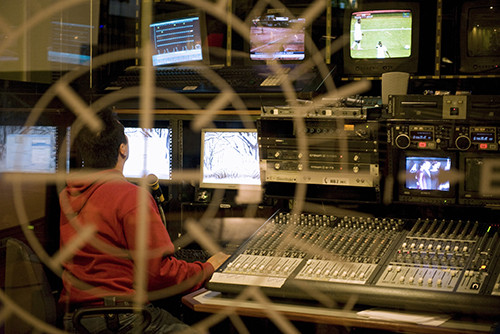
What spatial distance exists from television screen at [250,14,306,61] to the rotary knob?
90cm

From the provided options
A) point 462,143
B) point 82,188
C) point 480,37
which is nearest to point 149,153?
point 82,188

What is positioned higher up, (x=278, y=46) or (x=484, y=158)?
(x=278, y=46)

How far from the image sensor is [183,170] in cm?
312

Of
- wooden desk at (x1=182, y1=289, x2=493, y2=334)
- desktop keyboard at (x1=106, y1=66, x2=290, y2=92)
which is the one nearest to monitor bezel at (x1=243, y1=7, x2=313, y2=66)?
desktop keyboard at (x1=106, y1=66, x2=290, y2=92)

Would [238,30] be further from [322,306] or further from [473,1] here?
[322,306]

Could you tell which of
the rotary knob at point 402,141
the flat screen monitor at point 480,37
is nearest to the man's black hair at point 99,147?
the rotary knob at point 402,141

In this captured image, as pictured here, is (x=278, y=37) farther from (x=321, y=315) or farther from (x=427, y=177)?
(x=321, y=315)

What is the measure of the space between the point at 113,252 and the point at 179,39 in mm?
1586

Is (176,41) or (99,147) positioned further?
(176,41)

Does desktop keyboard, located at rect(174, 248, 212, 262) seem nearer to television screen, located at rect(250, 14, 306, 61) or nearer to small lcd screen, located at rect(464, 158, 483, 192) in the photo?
television screen, located at rect(250, 14, 306, 61)

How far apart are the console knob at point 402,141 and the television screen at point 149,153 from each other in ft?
4.62

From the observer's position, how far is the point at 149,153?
10.6ft

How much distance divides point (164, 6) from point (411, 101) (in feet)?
6.06

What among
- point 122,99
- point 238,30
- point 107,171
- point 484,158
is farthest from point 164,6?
point 484,158
